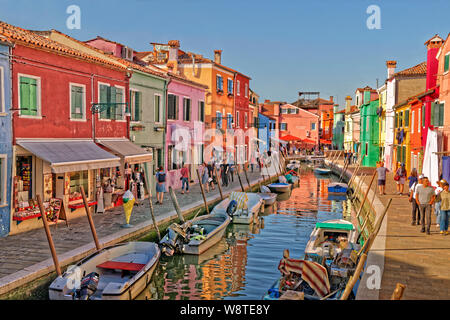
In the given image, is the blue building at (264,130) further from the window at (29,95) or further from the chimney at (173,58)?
the window at (29,95)

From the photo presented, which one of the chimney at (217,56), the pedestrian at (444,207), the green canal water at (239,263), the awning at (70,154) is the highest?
the chimney at (217,56)

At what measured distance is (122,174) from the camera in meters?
20.5

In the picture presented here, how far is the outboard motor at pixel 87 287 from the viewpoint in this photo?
9703 millimetres

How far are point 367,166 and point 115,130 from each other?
112ft

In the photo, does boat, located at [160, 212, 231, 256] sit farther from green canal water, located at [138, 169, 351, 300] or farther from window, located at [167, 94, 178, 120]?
window, located at [167, 94, 178, 120]

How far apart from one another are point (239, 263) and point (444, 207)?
6582 mm

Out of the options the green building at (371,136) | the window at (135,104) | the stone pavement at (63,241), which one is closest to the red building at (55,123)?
the stone pavement at (63,241)

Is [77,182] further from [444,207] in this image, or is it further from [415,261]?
[444,207]

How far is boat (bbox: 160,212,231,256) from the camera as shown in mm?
14734

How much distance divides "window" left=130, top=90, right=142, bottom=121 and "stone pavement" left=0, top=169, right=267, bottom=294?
4.76 metres

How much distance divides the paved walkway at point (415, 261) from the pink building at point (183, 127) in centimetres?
1367

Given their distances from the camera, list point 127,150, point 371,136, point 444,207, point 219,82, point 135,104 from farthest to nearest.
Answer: point 371,136 → point 219,82 → point 135,104 → point 127,150 → point 444,207

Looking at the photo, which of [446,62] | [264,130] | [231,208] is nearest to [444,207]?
[231,208]

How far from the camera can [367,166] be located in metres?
47.9
